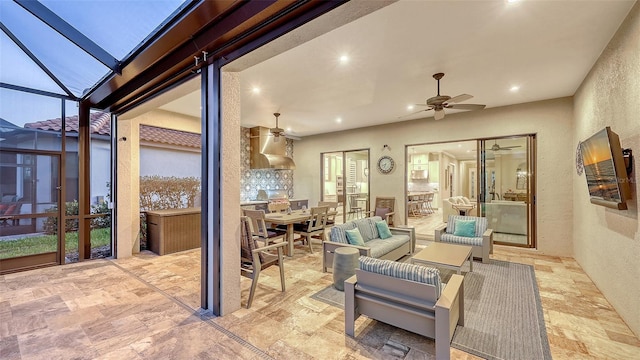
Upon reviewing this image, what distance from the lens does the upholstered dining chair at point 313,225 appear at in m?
5.02

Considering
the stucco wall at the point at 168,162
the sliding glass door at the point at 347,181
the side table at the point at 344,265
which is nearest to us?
the side table at the point at 344,265

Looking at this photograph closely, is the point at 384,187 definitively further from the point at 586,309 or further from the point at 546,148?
the point at 586,309

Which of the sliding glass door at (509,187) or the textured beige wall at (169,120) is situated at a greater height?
the textured beige wall at (169,120)

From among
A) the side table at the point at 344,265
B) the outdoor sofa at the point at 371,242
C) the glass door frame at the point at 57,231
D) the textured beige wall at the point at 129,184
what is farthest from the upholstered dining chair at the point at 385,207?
the glass door frame at the point at 57,231

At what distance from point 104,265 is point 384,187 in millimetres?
6061

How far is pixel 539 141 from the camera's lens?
5004mm

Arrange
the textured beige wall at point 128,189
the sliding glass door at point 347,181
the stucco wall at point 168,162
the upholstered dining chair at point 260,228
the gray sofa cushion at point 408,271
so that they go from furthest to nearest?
the sliding glass door at point 347,181 < the stucco wall at point 168,162 < the textured beige wall at point 128,189 < the upholstered dining chair at point 260,228 < the gray sofa cushion at point 408,271

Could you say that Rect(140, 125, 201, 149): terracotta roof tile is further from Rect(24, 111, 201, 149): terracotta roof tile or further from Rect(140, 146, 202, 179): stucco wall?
Rect(140, 146, 202, 179): stucco wall

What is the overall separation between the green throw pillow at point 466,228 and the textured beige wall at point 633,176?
144 cm

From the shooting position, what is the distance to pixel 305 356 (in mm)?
2035

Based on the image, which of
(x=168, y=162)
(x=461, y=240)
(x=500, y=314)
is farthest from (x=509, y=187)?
(x=168, y=162)

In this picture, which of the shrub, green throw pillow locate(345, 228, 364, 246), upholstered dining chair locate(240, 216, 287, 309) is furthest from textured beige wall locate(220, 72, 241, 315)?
the shrub

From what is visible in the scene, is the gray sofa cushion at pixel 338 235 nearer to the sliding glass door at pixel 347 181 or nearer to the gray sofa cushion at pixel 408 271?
the gray sofa cushion at pixel 408 271

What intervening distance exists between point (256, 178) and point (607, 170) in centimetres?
692
